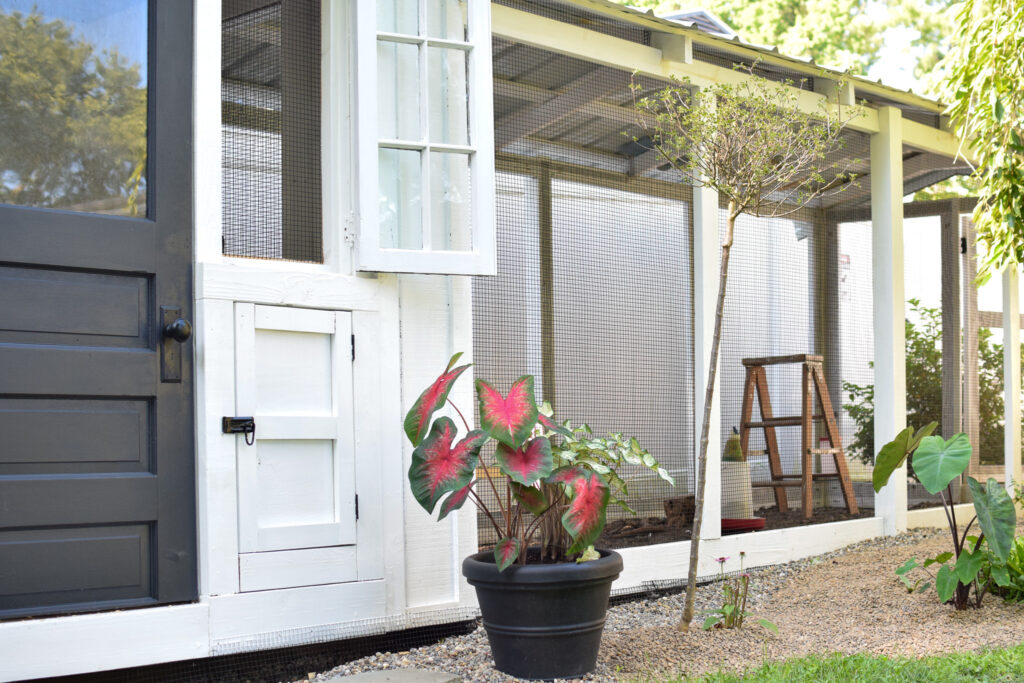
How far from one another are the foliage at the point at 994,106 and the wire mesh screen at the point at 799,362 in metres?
0.97

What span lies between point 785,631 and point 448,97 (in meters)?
2.32

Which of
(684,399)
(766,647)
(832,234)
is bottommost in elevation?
(766,647)

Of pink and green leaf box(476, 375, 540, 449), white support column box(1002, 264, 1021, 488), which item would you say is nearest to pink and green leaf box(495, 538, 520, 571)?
pink and green leaf box(476, 375, 540, 449)

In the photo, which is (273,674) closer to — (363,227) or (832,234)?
(363,227)

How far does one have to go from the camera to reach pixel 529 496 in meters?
3.05

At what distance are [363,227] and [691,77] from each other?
2162mm

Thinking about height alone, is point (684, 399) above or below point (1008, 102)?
below

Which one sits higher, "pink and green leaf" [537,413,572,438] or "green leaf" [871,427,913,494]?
"pink and green leaf" [537,413,572,438]

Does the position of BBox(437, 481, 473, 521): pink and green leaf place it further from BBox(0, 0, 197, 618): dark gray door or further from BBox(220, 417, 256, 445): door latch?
BBox(0, 0, 197, 618): dark gray door

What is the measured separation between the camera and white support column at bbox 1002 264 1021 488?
606 cm

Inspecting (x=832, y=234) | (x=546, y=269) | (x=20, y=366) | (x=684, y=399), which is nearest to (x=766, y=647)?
(x=684, y=399)

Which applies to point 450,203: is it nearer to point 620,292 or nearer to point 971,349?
point 620,292

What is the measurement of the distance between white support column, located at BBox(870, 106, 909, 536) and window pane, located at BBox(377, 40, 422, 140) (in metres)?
3.19

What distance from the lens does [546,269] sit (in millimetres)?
4410
